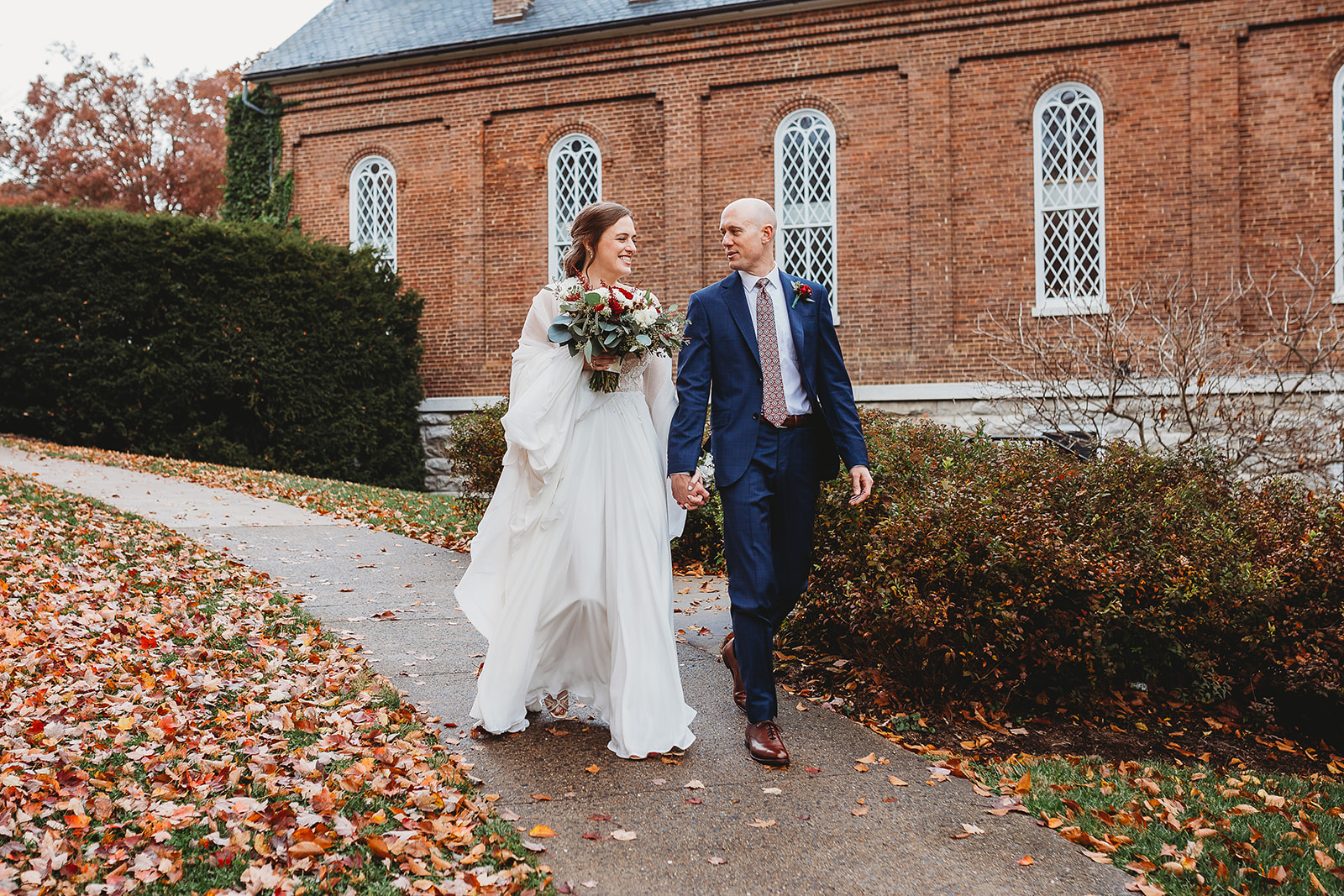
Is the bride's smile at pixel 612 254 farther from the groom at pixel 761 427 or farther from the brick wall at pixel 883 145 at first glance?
the brick wall at pixel 883 145

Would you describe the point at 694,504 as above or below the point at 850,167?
below

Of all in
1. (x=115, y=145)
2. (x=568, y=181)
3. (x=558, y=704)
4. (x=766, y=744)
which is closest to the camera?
(x=766, y=744)

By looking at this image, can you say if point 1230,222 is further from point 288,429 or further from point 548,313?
point 288,429

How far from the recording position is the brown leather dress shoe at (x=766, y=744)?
413cm

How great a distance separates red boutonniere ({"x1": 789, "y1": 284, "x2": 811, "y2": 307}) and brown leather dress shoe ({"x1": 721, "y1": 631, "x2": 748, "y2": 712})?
1.62m

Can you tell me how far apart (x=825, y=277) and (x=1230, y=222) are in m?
5.66

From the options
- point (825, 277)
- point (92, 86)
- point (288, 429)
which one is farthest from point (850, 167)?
point (92, 86)

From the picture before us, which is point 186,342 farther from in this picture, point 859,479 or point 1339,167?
point 1339,167

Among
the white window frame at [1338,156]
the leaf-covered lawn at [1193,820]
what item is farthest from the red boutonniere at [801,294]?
the white window frame at [1338,156]

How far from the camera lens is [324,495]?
12.1 m

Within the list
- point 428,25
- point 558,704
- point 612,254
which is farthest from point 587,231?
point 428,25

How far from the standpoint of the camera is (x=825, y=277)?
1596cm

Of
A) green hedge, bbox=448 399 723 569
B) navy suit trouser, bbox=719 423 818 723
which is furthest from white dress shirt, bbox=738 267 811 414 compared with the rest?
green hedge, bbox=448 399 723 569

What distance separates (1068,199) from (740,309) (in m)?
12.2
